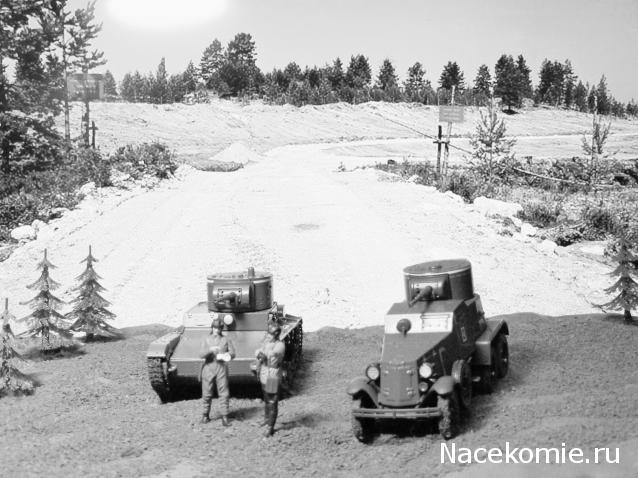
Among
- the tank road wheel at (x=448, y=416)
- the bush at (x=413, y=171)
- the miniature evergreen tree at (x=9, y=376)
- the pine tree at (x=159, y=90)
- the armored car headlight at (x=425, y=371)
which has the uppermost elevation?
the pine tree at (x=159, y=90)

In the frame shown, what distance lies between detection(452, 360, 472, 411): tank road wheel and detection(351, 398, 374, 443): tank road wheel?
4.53 ft

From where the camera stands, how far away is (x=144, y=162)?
37.1 m

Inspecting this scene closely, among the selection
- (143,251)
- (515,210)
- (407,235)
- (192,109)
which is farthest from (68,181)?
(192,109)

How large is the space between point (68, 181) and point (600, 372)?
2724 centimetres

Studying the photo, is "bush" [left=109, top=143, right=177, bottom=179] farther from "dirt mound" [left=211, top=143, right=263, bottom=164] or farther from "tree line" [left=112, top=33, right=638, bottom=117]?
"tree line" [left=112, top=33, right=638, bottom=117]

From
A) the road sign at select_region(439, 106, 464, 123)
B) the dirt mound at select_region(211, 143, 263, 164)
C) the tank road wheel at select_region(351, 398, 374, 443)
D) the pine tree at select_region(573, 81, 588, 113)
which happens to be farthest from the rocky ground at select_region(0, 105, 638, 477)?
the pine tree at select_region(573, 81, 588, 113)

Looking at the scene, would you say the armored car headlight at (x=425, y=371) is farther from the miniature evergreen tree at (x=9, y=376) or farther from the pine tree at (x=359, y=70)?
the pine tree at (x=359, y=70)

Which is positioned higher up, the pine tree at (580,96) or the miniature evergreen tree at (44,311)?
the pine tree at (580,96)

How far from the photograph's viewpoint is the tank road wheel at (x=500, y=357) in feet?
40.3

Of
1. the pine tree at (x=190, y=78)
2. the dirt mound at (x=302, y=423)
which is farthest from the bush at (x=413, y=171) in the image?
the pine tree at (x=190, y=78)

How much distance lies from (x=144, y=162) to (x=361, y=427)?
29.4 m

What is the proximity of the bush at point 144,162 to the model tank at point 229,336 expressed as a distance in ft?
75.3

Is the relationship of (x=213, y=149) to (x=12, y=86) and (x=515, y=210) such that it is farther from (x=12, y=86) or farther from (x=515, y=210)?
(x=515, y=210)

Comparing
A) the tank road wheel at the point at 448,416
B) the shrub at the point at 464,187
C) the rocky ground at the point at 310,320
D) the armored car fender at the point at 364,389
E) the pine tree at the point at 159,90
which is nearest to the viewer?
the rocky ground at the point at 310,320
